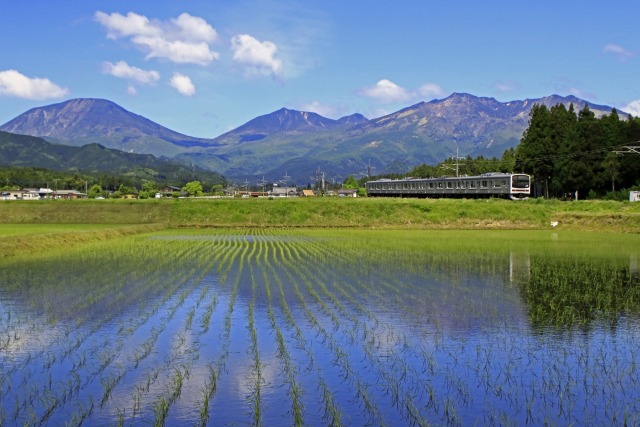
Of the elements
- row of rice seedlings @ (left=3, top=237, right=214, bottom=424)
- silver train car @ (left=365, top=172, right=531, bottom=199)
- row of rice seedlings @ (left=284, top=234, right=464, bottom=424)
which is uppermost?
silver train car @ (left=365, top=172, right=531, bottom=199)

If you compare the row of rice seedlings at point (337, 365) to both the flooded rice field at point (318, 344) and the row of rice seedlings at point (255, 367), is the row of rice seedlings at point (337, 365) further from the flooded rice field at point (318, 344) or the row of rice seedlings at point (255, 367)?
the row of rice seedlings at point (255, 367)

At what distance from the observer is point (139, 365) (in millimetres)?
9914

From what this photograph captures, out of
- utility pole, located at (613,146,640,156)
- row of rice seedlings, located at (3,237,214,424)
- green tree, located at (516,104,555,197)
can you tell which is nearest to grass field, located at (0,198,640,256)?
utility pole, located at (613,146,640,156)

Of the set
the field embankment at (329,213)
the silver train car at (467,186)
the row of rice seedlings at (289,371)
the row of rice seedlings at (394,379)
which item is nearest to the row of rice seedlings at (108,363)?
the row of rice seedlings at (289,371)

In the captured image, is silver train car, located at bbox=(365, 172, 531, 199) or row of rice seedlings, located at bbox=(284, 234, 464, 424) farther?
silver train car, located at bbox=(365, 172, 531, 199)

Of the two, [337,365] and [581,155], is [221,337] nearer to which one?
[337,365]

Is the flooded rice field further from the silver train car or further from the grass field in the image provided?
the silver train car

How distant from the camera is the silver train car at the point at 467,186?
6009 cm

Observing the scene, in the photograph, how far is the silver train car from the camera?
197 feet

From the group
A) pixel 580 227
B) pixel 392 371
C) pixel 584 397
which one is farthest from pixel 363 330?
pixel 580 227

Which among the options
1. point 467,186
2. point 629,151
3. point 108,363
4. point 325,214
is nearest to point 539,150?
point 467,186

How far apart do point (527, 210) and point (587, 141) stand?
45.8 ft

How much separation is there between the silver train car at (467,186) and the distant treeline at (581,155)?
4.66 meters

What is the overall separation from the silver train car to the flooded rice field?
1476 inches
